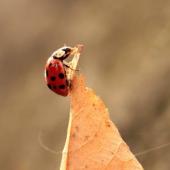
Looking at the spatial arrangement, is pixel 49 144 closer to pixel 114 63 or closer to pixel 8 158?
pixel 8 158

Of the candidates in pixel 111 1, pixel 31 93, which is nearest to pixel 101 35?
pixel 111 1

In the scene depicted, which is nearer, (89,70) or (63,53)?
(63,53)

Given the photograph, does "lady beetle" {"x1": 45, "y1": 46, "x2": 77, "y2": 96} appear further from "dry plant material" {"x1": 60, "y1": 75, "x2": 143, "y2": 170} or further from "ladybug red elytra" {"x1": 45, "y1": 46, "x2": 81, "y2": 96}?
"dry plant material" {"x1": 60, "y1": 75, "x2": 143, "y2": 170}

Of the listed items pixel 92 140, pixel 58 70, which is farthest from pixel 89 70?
pixel 92 140

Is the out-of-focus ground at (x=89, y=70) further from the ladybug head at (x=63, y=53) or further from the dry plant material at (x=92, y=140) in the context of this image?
the dry plant material at (x=92, y=140)

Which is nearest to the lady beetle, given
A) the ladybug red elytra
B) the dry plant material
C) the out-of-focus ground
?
the ladybug red elytra

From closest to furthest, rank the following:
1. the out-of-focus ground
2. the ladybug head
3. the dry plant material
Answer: the dry plant material
the ladybug head
the out-of-focus ground

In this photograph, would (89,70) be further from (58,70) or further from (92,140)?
(92,140)

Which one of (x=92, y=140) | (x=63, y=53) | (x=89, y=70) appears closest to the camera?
(x=92, y=140)
